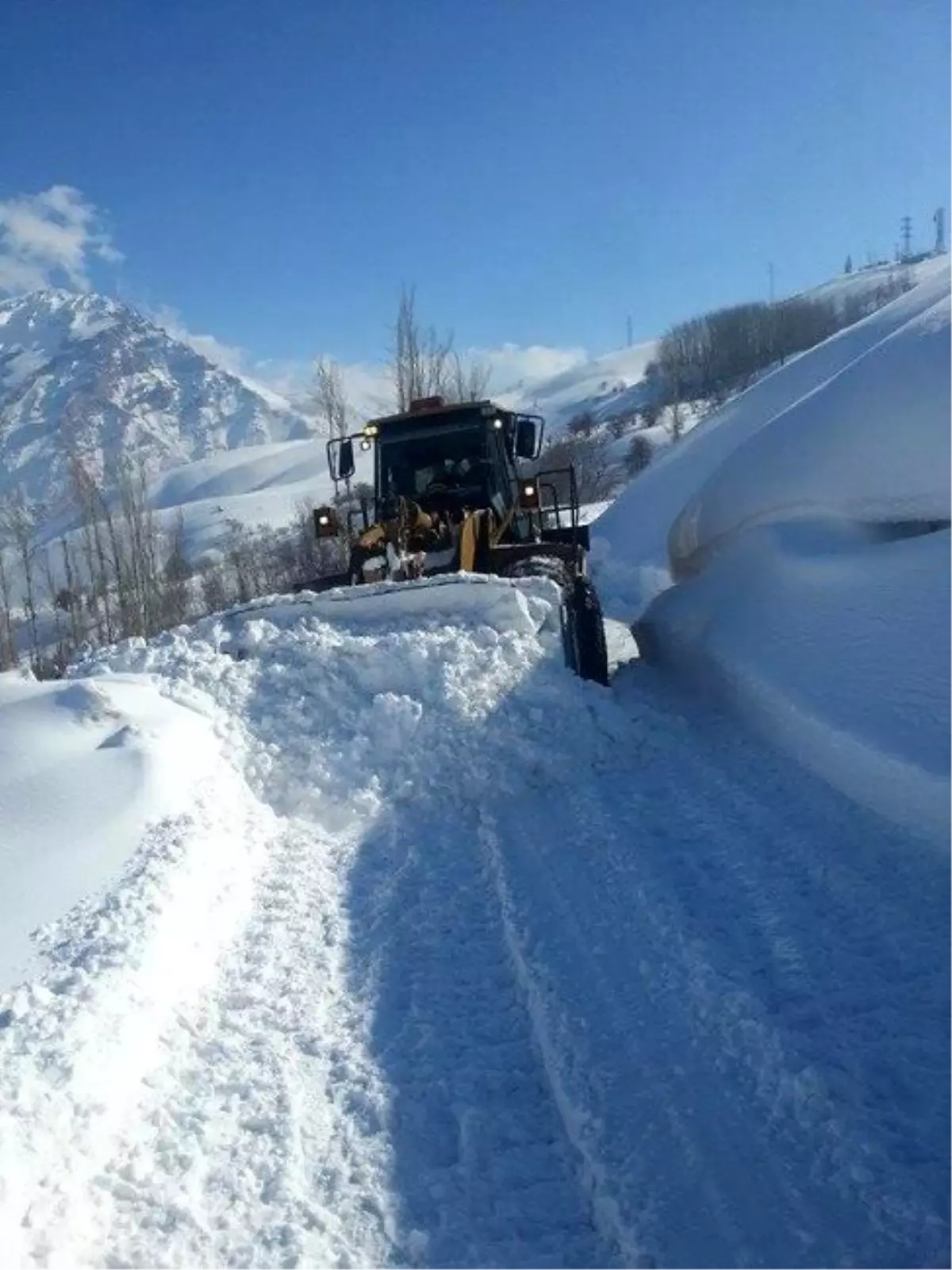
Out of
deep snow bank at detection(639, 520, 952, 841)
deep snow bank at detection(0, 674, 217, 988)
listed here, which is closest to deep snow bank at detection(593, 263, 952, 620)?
deep snow bank at detection(639, 520, 952, 841)

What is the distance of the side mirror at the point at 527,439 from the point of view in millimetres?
10898

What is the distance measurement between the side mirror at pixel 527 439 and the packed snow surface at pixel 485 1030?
17.2ft

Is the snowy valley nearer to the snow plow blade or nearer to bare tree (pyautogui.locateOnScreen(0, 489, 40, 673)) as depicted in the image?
the snow plow blade

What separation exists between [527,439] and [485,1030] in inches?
320

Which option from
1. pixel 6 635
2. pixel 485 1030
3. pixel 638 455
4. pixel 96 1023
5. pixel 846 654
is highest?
pixel 638 455

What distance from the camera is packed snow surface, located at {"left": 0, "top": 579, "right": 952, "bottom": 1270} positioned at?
273 cm

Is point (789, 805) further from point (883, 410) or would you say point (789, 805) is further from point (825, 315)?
point (825, 315)

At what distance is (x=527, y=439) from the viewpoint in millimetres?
10922

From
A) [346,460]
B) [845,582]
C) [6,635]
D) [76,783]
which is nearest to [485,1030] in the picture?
[76,783]

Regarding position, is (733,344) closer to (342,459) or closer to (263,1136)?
(342,459)

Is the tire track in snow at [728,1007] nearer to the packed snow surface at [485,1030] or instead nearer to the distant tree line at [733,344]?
the packed snow surface at [485,1030]

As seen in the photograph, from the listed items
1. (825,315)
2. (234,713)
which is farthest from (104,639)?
(825,315)

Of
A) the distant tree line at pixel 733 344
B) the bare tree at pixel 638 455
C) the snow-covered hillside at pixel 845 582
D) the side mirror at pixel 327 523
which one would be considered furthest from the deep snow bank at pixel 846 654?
the distant tree line at pixel 733 344

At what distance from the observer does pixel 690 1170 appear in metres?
2.83
